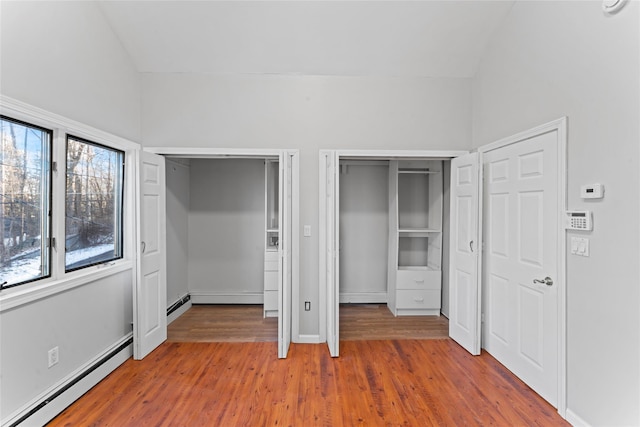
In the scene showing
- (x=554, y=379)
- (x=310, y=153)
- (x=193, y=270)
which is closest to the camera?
(x=554, y=379)

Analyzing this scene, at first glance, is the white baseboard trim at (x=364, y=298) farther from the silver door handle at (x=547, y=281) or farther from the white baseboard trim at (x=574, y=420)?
the white baseboard trim at (x=574, y=420)

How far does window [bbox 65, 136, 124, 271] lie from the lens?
8.14 feet

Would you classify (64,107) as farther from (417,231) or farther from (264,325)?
(417,231)

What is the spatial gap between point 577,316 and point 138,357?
365 centimetres

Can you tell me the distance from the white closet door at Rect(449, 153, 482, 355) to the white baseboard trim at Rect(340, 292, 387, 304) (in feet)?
4.31

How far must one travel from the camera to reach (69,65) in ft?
7.68

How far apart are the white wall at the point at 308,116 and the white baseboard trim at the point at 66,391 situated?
69.4 inches

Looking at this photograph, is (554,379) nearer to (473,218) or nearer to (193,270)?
(473,218)

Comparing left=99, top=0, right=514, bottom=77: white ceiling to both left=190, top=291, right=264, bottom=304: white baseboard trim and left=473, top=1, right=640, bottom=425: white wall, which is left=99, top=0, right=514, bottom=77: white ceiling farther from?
left=190, top=291, right=264, bottom=304: white baseboard trim

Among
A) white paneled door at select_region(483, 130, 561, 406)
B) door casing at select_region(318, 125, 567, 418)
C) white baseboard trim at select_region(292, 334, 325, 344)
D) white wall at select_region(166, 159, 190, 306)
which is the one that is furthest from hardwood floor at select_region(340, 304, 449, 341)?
white wall at select_region(166, 159, 190, 306)

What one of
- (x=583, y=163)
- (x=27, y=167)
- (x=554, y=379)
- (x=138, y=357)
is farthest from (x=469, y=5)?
(x=138, y=357)

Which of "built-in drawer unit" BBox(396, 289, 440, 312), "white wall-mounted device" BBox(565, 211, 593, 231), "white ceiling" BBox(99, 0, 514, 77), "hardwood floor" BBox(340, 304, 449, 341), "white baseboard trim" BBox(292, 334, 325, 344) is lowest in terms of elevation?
"hardwood floor" BBox(340, 304, 449, 341)

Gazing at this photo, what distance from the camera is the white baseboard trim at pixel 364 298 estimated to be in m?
4.74

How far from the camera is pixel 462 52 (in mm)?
3193
